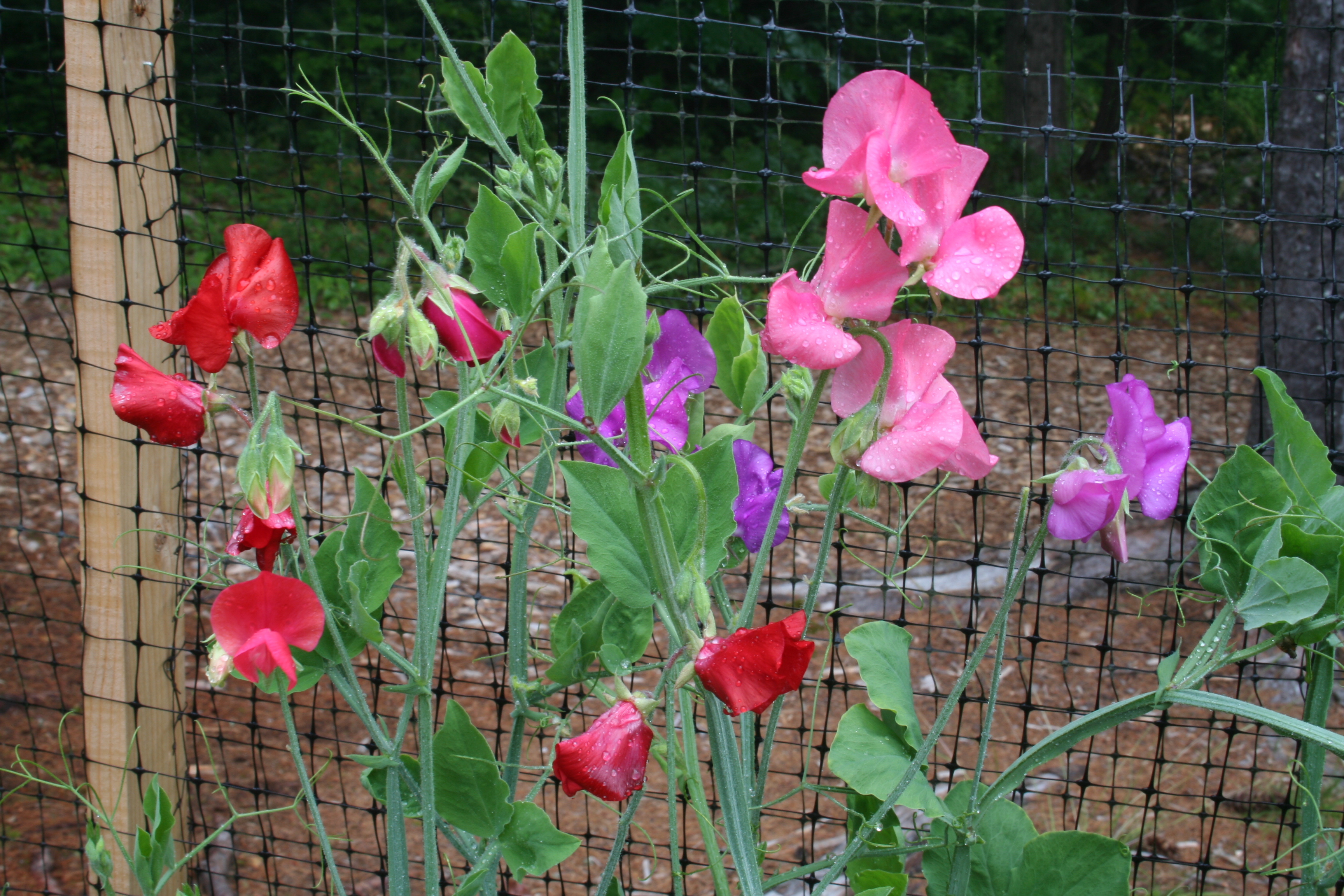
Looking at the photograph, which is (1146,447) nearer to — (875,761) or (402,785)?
(875,761)

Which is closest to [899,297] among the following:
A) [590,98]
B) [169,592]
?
[169,592]

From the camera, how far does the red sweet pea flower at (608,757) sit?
54cm

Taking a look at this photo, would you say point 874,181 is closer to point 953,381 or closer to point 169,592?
point 169,592

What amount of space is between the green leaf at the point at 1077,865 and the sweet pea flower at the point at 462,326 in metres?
0.51

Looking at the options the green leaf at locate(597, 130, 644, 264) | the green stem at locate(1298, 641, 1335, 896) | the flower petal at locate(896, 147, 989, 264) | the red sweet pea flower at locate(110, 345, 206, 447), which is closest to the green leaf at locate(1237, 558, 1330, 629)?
the green stem at locate(1298, 641, 1335, 896)

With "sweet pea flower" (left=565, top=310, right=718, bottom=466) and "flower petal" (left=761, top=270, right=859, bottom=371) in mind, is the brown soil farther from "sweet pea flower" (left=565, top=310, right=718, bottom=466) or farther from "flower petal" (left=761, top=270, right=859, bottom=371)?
"flower petal" (left=761, top=270, right=859, bottom=371)

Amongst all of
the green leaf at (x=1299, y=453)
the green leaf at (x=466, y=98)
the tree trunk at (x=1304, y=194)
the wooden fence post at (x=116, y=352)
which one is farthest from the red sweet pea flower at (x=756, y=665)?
the tree trunk at (x=1304, y=194)

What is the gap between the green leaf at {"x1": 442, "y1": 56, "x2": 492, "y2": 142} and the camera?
677mm

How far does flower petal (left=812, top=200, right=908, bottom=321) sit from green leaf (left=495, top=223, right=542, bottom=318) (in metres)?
0.18

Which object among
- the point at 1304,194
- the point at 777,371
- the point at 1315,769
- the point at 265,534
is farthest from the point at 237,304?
the point at 1304,194

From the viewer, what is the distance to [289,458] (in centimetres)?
58

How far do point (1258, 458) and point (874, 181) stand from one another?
0.43 metres

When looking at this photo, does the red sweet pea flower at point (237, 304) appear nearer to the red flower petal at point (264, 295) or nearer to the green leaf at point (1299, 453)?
the red flower petal at point (264, 295)

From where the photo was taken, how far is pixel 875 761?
2.45ft
